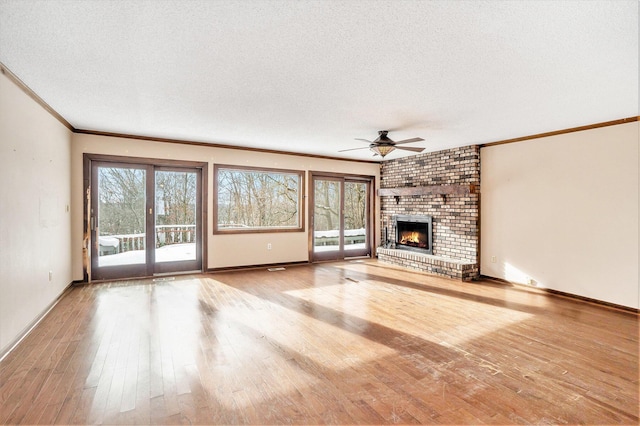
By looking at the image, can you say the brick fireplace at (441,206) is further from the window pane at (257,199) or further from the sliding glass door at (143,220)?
the sliding glass door at (143,220)

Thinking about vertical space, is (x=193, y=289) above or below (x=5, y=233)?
below

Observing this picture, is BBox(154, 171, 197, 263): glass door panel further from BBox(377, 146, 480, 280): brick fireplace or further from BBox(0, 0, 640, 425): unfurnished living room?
BBox(377, 146, 480, 280): brick fireplace

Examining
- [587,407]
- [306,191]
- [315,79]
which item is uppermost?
[315,79]

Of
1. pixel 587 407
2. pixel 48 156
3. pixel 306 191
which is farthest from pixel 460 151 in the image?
pixel 48 156

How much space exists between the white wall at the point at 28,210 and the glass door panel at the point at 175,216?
1.43 metres

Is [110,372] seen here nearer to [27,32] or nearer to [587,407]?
[27,32]

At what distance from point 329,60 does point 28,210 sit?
340 cm

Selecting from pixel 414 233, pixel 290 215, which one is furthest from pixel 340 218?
pixel 414 233

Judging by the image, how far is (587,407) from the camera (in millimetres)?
2121

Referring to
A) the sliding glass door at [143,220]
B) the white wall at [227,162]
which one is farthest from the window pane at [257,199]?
the sliding glass door at [143,220]

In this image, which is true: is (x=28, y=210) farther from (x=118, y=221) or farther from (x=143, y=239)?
(x=143, y=239)

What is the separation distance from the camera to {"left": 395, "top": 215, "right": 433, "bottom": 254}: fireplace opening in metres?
6.79

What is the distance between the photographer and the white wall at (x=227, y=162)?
5.07m

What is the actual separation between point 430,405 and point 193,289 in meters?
3.87
